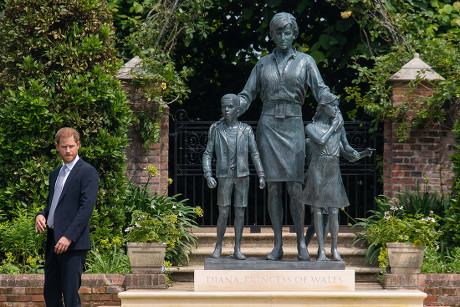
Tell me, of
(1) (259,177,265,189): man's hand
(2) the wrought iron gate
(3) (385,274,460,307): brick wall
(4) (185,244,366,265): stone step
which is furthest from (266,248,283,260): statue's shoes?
(2) the wrought iron gate

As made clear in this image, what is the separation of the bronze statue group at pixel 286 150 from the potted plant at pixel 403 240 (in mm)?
1127

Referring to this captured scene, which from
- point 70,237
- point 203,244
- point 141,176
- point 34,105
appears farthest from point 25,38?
point 70,237

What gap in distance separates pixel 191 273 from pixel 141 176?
63.1 inches

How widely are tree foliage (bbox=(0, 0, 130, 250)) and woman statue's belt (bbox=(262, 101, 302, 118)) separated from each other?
2298mm

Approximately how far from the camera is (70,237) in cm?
583

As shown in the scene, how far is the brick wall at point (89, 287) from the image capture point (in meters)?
8.23

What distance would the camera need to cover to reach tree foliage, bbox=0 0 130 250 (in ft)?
29.5

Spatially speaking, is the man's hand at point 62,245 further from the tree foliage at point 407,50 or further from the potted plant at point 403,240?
the tree foliage at point 407,50

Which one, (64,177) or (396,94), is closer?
(64,177)

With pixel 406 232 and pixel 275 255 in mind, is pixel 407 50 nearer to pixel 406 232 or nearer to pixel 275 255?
pixel 406 232

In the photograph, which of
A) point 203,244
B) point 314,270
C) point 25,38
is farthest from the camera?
point 203,244

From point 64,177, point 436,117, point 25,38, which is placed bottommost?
point 64,177

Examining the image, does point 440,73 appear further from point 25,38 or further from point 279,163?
point 25,38

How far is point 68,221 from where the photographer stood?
598 centimetres
